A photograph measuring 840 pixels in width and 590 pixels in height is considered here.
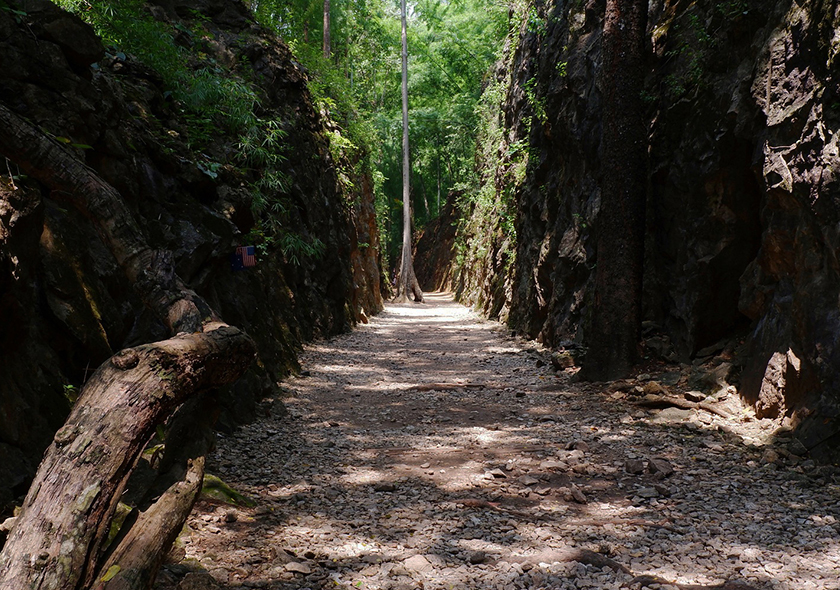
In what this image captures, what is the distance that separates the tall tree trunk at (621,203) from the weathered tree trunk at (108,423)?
15.6 feet

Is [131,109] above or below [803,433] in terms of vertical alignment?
above

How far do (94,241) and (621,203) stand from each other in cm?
535

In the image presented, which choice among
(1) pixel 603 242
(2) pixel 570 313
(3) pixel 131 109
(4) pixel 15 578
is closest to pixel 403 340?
(2) pixel 570 313

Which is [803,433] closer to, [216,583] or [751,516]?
[751,516]

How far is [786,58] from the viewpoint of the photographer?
4602mm

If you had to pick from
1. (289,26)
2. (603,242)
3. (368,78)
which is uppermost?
(368,78)

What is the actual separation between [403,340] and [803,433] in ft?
28.0

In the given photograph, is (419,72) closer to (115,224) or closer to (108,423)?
(115,224)

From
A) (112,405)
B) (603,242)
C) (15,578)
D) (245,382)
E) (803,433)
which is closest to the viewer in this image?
(15,578)

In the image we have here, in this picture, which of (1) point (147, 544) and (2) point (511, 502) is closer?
(1) point (147, 544)

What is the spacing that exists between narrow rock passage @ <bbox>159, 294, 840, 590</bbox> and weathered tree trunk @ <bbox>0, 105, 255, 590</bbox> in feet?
1.44

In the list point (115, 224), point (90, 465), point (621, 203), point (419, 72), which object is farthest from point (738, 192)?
point (419, 72)

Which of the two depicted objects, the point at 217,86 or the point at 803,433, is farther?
the point at 217,86

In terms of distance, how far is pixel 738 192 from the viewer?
546 centimetres
